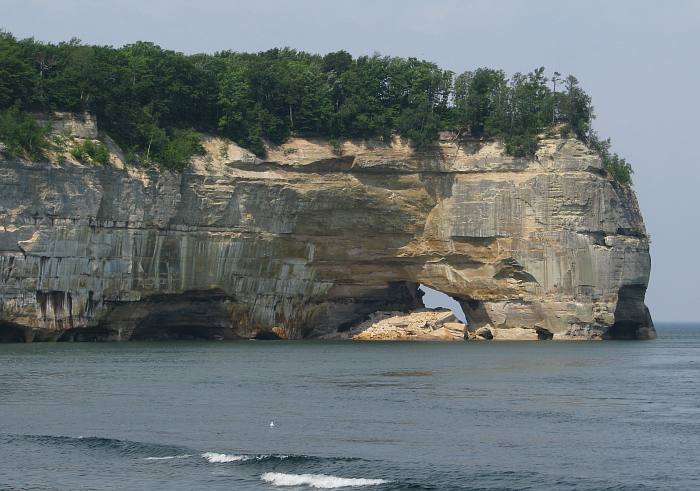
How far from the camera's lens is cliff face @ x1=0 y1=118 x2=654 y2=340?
2889 inches

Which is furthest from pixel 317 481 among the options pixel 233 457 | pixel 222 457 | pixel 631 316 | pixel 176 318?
pixel 631 316

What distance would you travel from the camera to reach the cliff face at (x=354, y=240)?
241ft

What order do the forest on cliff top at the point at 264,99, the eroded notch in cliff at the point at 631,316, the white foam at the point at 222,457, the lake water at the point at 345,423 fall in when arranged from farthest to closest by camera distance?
1. the eroded notch in cliff at the point at 631,316
2. the forest on cliff top at the point at 264,99
3. the white foam at the point at 222,457
4. the lake water at the point at 345,423

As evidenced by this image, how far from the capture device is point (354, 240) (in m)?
79.7

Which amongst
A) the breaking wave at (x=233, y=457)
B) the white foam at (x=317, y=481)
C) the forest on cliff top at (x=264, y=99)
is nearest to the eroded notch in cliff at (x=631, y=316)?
the forest on cliff top at (x=264, y=99)

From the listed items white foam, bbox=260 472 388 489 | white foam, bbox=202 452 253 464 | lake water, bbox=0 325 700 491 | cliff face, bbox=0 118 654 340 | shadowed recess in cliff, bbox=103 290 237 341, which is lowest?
white foam, bbox=260 472 388 489

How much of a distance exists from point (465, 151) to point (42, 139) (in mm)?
28262

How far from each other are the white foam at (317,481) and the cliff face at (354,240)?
149ft

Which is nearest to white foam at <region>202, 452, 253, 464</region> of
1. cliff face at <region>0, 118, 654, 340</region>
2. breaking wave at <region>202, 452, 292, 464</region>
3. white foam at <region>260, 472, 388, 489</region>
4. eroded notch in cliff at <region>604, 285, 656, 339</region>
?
breaking wave at <region>202, 452, 292, 464</region>

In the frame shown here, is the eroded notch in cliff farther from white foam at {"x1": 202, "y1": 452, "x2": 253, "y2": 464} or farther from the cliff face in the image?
white foam at {"x1": 202, "y1": 452, "x2": 253, "y2": 464}

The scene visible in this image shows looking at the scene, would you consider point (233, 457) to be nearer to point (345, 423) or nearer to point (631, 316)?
point (345, 423)

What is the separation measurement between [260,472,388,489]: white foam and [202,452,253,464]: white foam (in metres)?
1.81

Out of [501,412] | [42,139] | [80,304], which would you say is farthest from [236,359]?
[501,412]

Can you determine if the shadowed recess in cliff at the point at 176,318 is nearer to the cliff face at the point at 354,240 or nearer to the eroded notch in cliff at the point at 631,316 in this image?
the cliff face at the point at 354,240
